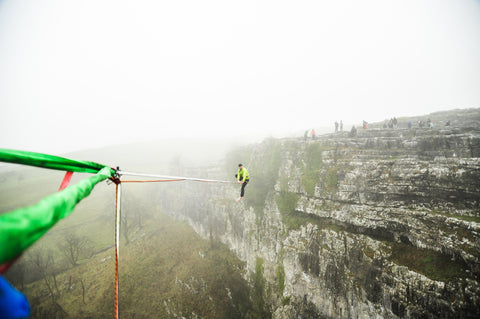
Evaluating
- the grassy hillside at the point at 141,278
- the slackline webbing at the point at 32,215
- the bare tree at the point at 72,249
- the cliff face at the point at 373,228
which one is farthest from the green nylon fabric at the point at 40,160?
the bare tree at the point at 72,249

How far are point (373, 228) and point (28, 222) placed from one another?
21.7 m

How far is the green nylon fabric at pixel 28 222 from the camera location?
151cm

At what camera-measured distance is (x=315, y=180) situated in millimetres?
21719

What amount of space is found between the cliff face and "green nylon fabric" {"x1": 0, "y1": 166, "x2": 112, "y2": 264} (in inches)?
833

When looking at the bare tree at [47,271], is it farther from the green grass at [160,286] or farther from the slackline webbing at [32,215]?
the slackline webbing at [32,215]

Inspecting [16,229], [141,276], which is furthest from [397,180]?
[141,276]

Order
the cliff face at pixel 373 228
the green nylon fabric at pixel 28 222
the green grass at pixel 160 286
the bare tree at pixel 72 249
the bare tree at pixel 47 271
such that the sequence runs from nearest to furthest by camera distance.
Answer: the green nylon fabric at pixel 28 222 → the cliff face at pixel 373 228 → the green grass at pixel 160 286 → the bare tree at pixel 47 271 → the bare tree at pixel 72 249

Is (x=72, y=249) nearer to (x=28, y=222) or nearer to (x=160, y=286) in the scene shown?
Answer: (x=160, y=286)

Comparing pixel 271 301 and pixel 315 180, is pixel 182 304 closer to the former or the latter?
pixel 271 301

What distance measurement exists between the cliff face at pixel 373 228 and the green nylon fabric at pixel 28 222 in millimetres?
21149

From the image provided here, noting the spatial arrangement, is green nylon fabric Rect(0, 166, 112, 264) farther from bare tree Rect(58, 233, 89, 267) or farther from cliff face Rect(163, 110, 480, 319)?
bare tree Rect(58, 233, 89, 267)

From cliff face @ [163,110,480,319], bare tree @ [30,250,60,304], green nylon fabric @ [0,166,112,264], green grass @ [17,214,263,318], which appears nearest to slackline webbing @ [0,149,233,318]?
green nylon fabric @ [0,166,112,264]

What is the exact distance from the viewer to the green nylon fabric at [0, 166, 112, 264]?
1511mm

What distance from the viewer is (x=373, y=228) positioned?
16250 mm
